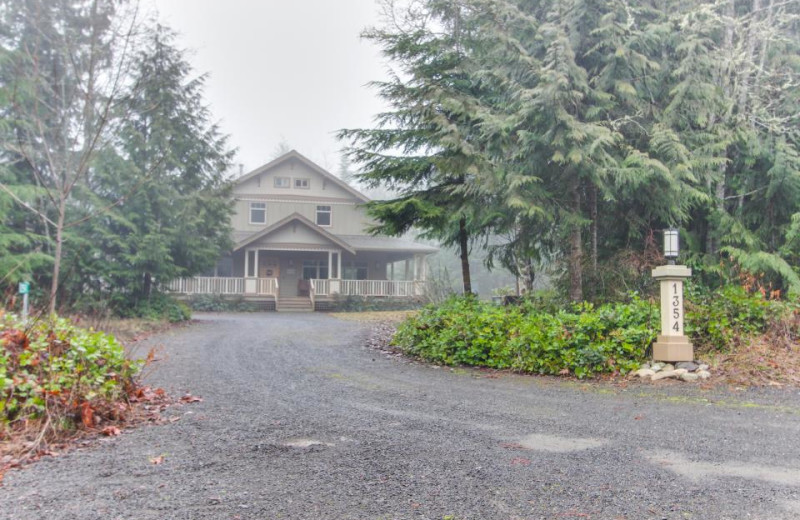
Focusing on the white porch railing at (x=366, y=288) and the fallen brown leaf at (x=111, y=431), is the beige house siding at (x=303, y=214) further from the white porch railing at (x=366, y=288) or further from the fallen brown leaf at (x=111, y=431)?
the fallen brown leaf at (x=111, y=431)

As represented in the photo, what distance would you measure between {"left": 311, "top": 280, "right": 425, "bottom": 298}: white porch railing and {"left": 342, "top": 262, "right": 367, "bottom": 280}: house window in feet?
10.1

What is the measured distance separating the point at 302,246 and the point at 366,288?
3398 millimetres

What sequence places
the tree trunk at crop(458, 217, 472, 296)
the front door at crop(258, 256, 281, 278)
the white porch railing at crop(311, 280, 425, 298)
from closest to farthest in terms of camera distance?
the tree trunk at crop(458, 217, 472, 296)
the white porch railing at crop(311, 280, 425, 298)
the front door at crop(258, 256, 281, 278)

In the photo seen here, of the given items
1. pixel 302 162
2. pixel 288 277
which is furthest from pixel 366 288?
pixel 302 162

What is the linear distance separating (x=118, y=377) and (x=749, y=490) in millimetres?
5022

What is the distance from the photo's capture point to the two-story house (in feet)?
75.6

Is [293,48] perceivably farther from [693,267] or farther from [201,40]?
[693,267]

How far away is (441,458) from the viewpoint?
3.55 m

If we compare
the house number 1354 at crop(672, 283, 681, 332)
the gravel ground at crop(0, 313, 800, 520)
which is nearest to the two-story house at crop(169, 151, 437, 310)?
the house number 1354 at crop(672, 283, 681, 332)

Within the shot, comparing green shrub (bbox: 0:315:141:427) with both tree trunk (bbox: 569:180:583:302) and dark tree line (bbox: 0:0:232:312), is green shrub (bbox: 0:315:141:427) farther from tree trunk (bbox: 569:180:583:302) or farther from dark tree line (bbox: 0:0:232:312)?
tree trunk (bbox: 569:180:583:302)

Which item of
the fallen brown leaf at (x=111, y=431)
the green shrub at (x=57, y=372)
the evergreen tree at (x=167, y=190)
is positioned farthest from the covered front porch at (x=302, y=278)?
the fallen brown leaf at (x=111, y=431)

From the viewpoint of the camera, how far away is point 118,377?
16.4 ft

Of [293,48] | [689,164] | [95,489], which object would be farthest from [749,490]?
[293,48]

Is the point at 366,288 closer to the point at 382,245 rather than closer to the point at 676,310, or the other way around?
the point at 382,245
